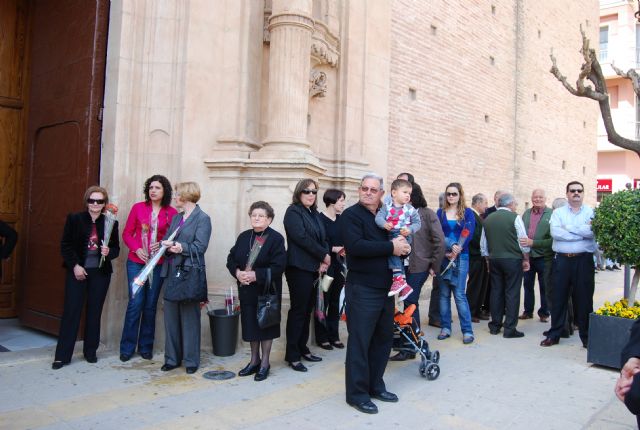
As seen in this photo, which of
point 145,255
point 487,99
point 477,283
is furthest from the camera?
point 487,99

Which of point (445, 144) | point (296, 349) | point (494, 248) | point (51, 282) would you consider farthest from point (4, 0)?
point (445, 144)

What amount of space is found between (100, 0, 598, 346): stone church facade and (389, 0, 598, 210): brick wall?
0.05 meters

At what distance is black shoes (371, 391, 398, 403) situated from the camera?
4.53 metres

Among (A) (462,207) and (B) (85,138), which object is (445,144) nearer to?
(A) (462,207)

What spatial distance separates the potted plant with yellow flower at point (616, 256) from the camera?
18.6ft

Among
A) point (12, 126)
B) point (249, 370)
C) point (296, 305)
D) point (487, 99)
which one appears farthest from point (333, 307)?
point (487, 99)

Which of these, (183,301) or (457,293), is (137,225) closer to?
(183,301)

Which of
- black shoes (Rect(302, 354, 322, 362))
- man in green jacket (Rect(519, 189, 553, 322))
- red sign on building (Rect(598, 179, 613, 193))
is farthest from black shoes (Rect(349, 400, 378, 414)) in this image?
red sign on building (Rect(598, 179, 613, 193))

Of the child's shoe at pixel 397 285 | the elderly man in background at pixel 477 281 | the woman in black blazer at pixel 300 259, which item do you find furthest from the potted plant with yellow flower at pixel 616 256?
the woman in black blazer at pixel 300 259

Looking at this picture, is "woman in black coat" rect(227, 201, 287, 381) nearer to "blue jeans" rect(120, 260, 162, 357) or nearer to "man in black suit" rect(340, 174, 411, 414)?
"man in black suit" rect(340, 174, 411, 414)

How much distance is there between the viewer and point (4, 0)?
707 cm

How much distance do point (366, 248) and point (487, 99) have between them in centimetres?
1102

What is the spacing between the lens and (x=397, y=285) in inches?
173

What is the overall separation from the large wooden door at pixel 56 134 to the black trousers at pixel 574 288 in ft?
19.1
